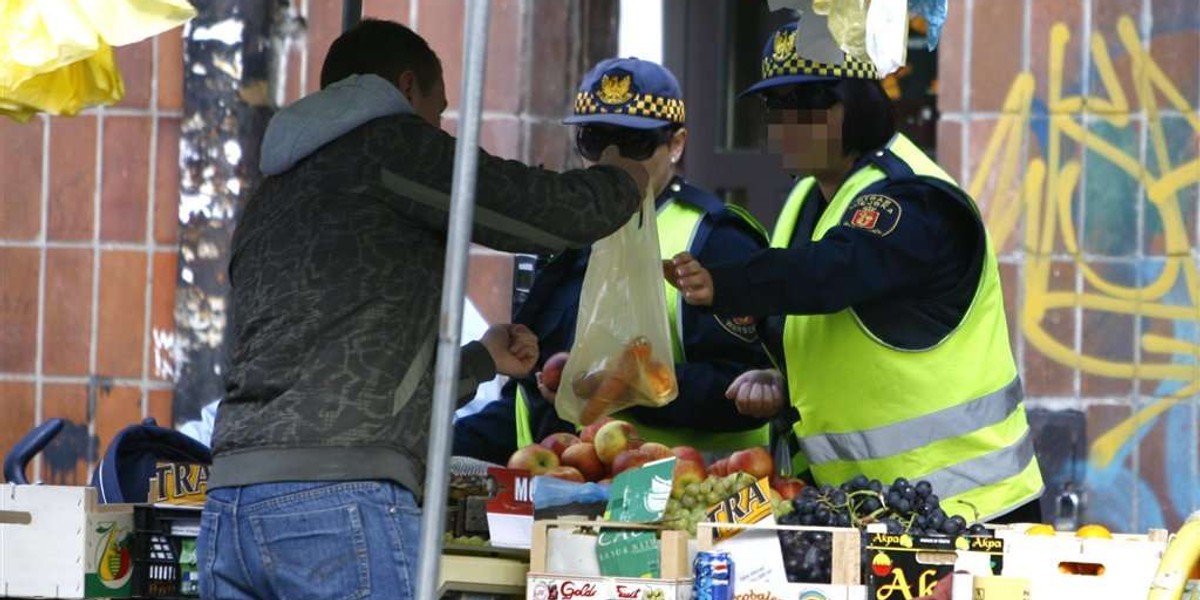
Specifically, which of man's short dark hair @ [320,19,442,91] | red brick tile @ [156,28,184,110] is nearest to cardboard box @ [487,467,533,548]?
man's short dark hair @ [320,19,442,91]

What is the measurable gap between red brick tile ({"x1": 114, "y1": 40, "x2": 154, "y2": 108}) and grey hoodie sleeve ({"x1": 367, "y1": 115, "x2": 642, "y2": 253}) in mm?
3887

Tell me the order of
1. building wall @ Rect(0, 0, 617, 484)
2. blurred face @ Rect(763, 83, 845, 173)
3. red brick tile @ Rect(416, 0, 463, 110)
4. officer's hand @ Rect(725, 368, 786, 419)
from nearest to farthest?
blurred face @ Rect(763, 83, 845, 173) < officer's hand @ Rect(725, 368, 786, 419) < red brick tile @ Rect(416, 0, 463, 110) < building wall @ Rect(0, 0, 617, 484)

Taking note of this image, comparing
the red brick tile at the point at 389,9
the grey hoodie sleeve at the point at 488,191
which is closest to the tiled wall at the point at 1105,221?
the red brick tile at the point at 389,9

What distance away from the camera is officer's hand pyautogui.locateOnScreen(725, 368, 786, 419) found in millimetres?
5121

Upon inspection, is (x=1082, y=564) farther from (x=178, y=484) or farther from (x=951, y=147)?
(x=951, y=147)

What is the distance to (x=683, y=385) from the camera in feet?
17.5

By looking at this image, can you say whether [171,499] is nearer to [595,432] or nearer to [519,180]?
[595,432]

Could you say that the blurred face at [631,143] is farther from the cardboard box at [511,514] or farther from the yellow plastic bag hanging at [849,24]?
the yellow plastic bag hanging at [849,24]

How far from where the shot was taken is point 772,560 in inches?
165

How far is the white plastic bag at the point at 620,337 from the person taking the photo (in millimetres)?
4770

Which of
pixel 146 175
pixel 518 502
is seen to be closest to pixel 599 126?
pixel 518 502

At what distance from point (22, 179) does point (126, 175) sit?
1.28 feet

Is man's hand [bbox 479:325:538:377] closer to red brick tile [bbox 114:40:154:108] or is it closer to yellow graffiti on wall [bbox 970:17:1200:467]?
yellow graffiti on wall [bbox 970:17:1200:467]

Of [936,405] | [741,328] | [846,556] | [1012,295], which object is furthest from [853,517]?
[1012,295]
